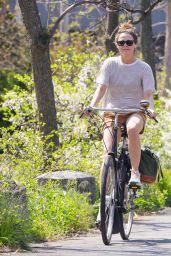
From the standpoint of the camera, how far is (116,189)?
8.72 m

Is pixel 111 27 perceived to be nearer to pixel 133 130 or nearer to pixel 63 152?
pixel 63 152

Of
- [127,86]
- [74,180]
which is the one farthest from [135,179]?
[74,180]

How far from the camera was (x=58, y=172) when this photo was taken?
37.2 feet

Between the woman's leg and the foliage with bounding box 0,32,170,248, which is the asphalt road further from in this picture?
the woman's leg

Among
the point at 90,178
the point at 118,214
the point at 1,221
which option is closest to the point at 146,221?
the point at 90,178

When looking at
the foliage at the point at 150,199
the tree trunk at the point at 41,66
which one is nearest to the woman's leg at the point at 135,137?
the tree trunk at the point at 41,66

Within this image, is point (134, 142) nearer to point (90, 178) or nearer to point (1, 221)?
point (1, 221)

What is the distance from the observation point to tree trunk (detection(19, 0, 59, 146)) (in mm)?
12703

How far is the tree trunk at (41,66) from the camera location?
12.7 m

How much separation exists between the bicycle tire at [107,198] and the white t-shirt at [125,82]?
2.02ft

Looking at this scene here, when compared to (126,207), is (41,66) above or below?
above

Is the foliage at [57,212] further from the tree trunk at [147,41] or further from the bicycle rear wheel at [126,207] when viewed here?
the tree trunk at [147,41]

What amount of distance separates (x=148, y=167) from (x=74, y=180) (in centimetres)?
198

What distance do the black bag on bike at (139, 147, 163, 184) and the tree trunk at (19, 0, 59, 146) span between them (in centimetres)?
335
